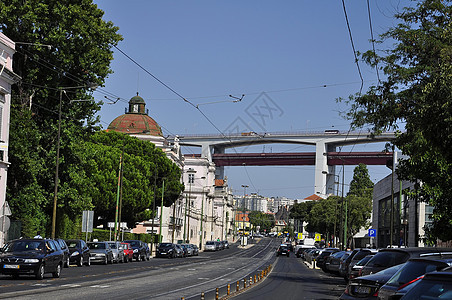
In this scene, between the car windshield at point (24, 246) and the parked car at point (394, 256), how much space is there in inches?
530

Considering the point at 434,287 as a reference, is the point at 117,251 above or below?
below

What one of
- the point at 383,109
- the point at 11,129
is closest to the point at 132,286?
the point at 383,109

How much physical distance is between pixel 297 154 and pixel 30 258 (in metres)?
131

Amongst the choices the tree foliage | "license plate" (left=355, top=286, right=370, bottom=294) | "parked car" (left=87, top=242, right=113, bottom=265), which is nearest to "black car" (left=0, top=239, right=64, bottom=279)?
"license plate" (left=355, top=286, right=370, bottom=294)

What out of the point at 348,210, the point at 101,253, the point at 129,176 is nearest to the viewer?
the point at 101,253

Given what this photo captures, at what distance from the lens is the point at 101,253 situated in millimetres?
44125

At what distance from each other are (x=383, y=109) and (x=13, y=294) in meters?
18.1

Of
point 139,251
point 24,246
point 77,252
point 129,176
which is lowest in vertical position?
point 139,251

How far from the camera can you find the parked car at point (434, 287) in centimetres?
801

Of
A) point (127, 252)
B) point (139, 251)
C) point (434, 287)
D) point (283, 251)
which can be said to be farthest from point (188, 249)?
point (434, 287)

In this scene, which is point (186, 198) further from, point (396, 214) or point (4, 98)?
point (4, 98)

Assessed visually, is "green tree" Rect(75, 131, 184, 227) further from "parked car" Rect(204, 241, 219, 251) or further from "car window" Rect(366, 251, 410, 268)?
"car window" Rect(366, 251, 410, 268)

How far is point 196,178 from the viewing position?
12850 cm

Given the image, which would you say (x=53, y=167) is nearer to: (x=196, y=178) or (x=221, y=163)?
(x=196, y=178)
